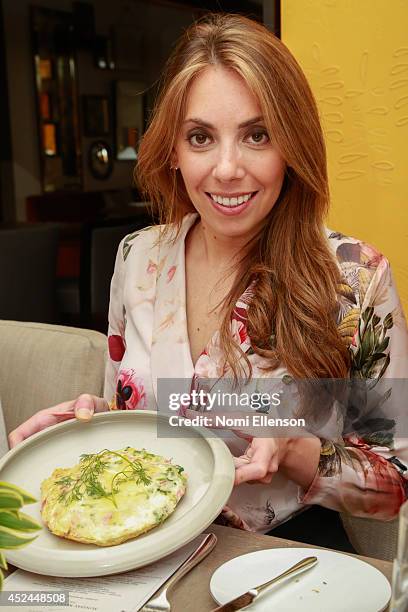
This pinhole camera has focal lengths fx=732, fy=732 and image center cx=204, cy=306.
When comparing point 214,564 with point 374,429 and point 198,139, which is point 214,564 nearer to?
point 374,429

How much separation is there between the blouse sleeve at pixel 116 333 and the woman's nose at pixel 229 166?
0.46 metres

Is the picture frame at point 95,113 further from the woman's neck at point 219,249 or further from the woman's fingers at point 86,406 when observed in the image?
the woman's fingers at point 86,406

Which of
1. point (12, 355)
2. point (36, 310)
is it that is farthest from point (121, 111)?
point (12, 355)

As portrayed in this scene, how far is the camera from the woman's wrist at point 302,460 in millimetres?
1164

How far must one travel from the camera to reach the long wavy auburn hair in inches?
51.9

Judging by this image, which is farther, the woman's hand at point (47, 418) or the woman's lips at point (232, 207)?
the woman's lips at point (232, 207)

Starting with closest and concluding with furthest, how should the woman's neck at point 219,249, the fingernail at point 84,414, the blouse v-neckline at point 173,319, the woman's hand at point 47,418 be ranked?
1. the fingernail at point 84,414
2. the woman's hand at point 47,418
3. the blouse v-neckline at point 173,319
4. the woman's neck at point 219,249

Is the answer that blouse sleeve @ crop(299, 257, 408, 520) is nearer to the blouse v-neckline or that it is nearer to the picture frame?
the blouse v-neckline

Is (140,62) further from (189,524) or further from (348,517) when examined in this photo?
(189,524)

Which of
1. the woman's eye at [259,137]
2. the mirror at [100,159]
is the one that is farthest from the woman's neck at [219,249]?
the mirror at [100,159]

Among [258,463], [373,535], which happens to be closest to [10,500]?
[258,463]

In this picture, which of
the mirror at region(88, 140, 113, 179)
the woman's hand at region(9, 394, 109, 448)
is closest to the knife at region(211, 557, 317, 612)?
the woman's hand at region(9, 394, 109, 448)

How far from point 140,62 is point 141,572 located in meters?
4.09

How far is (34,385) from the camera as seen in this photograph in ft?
5.32
